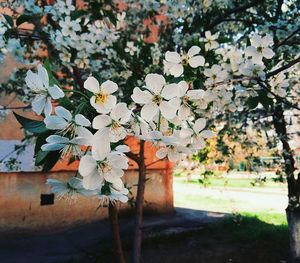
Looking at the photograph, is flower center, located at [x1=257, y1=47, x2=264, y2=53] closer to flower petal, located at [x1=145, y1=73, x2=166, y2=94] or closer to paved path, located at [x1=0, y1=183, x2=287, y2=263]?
flower petal, located at [x1=145, y1=73, x2=166, y2=94]

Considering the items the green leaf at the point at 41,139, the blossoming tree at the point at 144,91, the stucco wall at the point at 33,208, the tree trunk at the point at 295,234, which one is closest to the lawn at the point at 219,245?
the tree trunk at the point at 295,234

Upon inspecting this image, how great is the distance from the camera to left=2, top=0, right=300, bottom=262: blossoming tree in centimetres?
104

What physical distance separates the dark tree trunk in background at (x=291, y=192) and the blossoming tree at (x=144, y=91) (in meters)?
0.02

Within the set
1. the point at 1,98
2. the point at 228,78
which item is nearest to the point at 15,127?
the point at 1,98

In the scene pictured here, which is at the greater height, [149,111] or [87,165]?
[149,111]

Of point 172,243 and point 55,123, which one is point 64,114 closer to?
point 55,123

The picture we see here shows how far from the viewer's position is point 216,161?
5133 mm

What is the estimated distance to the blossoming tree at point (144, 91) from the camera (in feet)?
3.43

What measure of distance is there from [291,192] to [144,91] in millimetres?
4764

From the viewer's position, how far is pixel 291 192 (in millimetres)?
5355

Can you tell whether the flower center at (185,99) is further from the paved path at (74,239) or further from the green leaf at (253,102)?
the paved path at (74,239)

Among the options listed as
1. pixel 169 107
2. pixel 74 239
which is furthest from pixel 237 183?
pixel 169 107

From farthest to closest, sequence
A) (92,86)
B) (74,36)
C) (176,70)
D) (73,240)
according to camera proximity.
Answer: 1. (73,240)
2. (74,36)
3. (176,70)
4. (92,86)

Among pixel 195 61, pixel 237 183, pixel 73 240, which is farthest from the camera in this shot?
pixel 237 183
